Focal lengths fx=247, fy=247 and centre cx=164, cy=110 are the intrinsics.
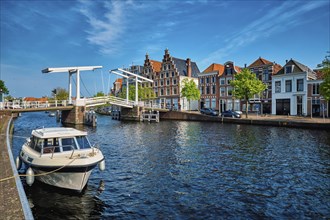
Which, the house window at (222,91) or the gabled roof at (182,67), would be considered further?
the gabled roof at (182,67)

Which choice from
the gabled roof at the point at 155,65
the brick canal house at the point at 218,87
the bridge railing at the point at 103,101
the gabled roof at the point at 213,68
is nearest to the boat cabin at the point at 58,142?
the bridge railing at the point at 103,101

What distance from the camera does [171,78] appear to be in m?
69.0

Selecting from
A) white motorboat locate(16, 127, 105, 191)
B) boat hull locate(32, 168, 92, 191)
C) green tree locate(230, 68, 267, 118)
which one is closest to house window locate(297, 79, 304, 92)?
green tree locate(230, 68, 267, 118)

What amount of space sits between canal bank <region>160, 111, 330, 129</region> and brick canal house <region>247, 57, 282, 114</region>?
9.70m

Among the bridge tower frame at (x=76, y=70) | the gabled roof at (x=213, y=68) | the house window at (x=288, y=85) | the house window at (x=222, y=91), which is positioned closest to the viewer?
the bridge tower frame at (x=76, y=70)

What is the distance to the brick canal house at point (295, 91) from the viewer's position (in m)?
45.2

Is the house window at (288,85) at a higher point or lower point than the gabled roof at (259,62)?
lower

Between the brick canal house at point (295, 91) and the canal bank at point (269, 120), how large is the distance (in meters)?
5.83

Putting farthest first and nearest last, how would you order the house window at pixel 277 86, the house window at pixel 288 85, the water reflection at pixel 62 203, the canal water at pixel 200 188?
the house window at pixel 277 86 < the house window at pixel 288 85 < the canal water at pixel 200 188 < the water reflection at pixel 62 203

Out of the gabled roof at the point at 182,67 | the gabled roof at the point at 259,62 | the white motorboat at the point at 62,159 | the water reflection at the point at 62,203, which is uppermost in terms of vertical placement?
the gabled roof at the point at 182,67

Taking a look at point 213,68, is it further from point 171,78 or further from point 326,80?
point 326,80

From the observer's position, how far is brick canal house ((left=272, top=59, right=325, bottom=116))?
148 ft

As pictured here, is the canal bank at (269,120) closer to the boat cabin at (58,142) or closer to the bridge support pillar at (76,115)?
the bridge support pillar at (76,115)

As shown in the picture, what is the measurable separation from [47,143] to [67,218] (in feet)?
13.5
